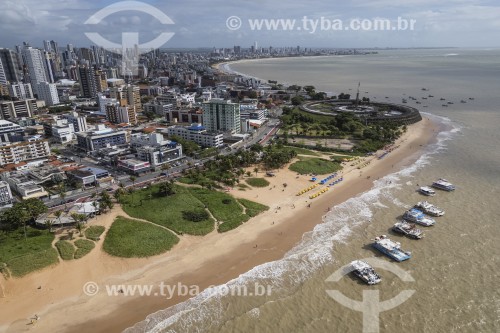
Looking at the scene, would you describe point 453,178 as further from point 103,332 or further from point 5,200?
point 5,200

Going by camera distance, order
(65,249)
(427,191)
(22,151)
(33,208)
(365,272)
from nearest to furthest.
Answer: (365,272)
(65,249)
(33,208)
(427,191)
(22,151)

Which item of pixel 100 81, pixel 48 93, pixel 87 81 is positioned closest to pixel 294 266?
pixel 48 93

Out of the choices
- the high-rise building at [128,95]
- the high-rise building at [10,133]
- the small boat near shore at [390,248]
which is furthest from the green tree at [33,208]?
the high-rise building at [128,95]

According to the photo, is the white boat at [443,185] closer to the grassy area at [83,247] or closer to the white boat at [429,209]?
the white boat at [429,209]

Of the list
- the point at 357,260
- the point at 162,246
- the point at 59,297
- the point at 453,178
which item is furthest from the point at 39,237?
the point at 453,178

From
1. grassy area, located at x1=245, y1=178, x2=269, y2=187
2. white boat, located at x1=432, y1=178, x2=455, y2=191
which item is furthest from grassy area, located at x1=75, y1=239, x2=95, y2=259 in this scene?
white boat, located at x1=432, y1=178, x2=455, y2=191

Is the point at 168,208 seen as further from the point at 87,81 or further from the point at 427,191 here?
the point at 87,81

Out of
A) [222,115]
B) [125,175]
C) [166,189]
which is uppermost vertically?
[222,115]
